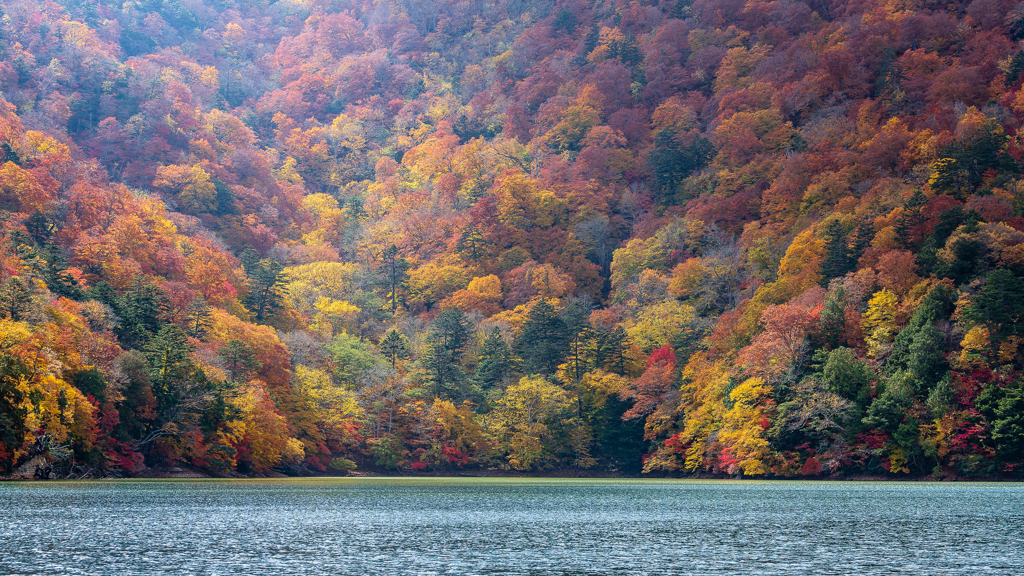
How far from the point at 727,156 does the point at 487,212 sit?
1518 inches

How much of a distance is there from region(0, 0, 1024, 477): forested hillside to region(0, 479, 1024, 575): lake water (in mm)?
21429

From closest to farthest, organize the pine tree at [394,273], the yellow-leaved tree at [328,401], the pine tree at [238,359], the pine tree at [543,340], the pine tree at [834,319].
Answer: the pine tree at [834,319] → the pine tree at [238,359] → the yellow-leaved tree at [328,401] → the pine tree at [543,340] → the pine tree at [394,273]

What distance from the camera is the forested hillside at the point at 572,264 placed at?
6341cm

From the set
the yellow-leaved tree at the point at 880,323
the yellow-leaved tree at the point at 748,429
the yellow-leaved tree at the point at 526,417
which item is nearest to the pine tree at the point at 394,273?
the yellow-leaved tree at the point at 526,417

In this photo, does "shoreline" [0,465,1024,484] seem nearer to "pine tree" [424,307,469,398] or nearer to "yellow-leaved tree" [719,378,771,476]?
"yellow-leaved tree" [719,378,771,476]

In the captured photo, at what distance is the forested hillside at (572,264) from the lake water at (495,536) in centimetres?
2143

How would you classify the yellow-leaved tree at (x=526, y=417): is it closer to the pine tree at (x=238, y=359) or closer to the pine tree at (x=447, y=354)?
the pine tree at (x=447, y=354)

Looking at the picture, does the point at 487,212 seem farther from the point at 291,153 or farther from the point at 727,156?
the point at 291,153

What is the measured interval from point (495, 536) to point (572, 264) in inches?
4015

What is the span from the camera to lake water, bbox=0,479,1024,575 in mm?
18319

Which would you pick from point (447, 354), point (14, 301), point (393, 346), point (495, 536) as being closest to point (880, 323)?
point (447, 354)

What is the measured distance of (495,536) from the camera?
25.0 m

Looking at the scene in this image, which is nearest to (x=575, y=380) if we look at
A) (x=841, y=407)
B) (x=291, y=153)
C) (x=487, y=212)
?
(x=841, y=407)

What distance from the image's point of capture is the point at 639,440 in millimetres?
91375
